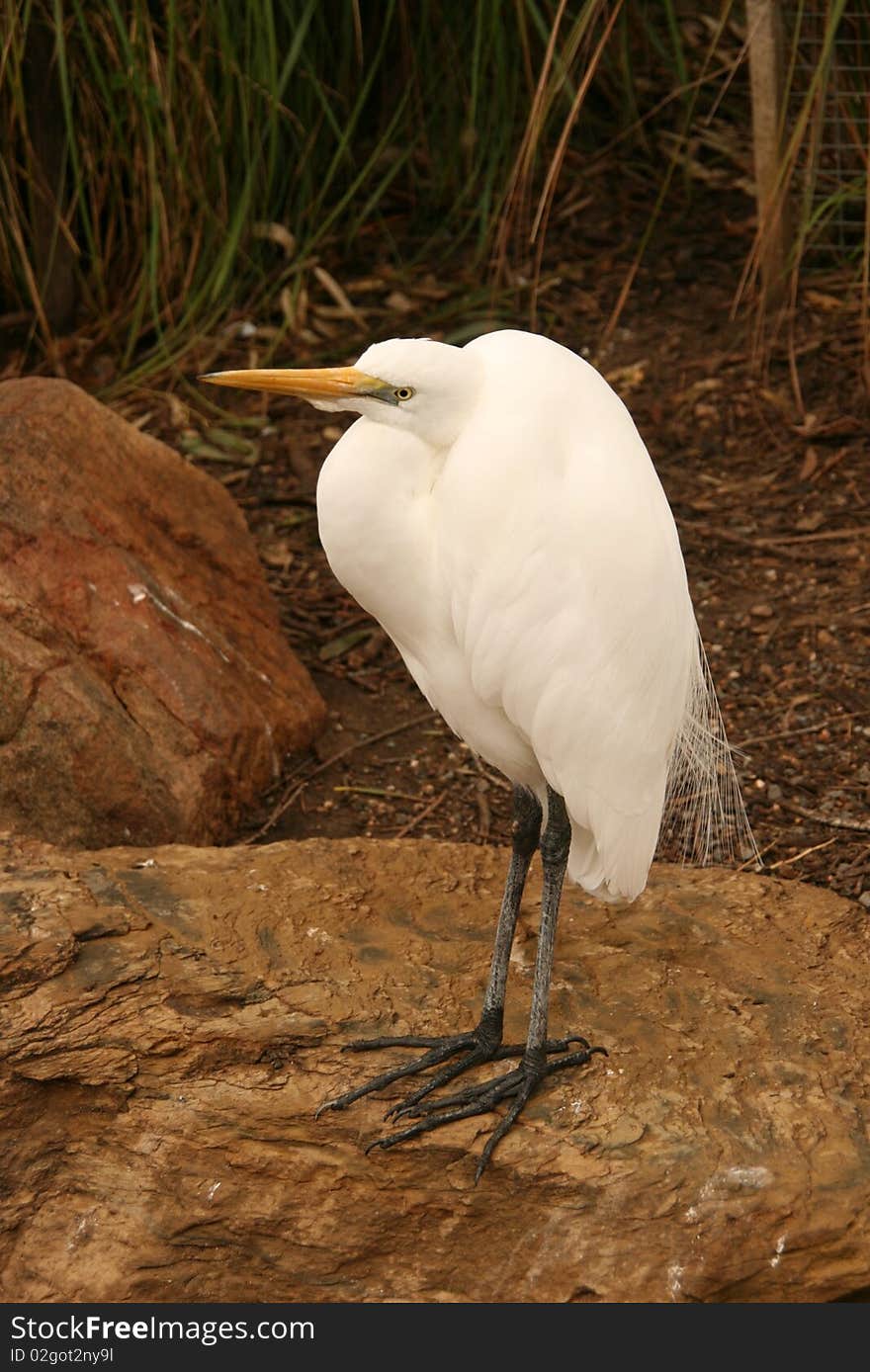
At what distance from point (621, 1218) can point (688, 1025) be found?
1.33 ft

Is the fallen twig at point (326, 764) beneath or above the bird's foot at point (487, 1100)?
beneath

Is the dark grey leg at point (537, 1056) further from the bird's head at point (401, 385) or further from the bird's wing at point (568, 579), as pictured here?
the bird's head at point (401, 385)

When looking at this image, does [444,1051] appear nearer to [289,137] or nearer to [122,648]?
[122,648]

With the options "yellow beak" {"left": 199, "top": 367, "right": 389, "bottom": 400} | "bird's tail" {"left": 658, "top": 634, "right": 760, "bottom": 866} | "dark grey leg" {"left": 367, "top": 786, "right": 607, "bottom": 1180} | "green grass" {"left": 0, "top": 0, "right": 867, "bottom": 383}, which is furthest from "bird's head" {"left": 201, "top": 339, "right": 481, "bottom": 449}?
"green grass" {"left": 0, "top": 0, "right": 867, "bottom": 383}

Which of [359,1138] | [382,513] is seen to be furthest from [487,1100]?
[382,513]

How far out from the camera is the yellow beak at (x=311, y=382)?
2314 millimetres

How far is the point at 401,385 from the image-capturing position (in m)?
2.30

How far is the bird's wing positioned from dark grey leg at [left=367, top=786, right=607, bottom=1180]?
0.47ft

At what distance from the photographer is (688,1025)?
2721 millimetres

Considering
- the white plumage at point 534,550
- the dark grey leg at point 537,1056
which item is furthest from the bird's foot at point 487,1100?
the white plumage at point 534,550

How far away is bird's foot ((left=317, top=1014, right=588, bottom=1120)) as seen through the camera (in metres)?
2.58

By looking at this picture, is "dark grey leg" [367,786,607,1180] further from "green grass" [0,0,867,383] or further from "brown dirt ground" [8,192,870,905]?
"green grass" [0,0,867,383]

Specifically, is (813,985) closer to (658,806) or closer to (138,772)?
(658,806)

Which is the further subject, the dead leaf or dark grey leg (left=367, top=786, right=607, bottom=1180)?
the dead leaf
